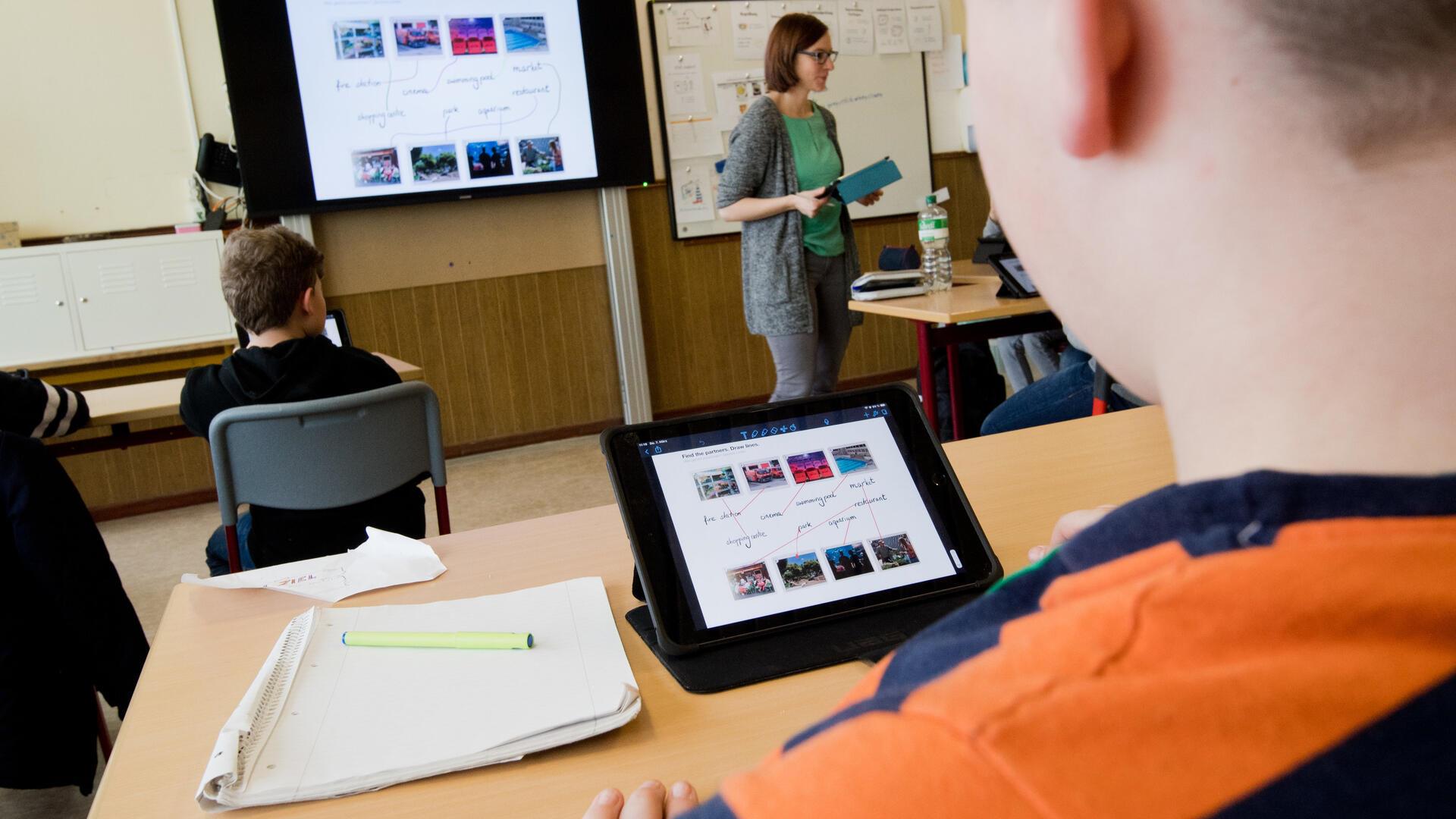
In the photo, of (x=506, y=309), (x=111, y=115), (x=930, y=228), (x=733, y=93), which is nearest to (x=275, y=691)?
(x=930, y=228)

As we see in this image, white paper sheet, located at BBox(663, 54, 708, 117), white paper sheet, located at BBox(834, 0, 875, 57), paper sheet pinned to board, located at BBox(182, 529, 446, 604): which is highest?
white paper sheet, located at BBox(834, 0, 875, 57)

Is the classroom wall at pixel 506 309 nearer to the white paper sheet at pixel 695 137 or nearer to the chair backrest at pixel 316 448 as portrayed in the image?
the white paper sheet at pixel 695 137

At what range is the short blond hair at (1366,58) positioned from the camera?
30cm

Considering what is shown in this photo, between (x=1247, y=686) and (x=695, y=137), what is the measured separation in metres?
4.71

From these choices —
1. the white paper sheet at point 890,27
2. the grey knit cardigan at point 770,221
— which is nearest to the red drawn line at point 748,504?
the grey knit cardigan at point 770,221

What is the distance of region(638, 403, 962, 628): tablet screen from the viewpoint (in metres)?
0.87

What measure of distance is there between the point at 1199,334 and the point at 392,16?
14.6 feet

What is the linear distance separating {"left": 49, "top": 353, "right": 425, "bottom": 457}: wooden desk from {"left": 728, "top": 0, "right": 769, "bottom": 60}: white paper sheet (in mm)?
2596

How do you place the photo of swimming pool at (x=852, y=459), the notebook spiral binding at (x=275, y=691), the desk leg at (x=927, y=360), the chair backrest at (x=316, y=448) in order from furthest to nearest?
the desk leg at (x=927, y=360) < the chair backrest at (x=316, y=448) < the photo of swimming pool at (x=852, y=459) < the notebook spiral binding at (x=275, y=691)

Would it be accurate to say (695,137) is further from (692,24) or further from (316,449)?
(316,449)

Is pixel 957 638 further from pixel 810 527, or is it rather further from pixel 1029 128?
pixel 810 527

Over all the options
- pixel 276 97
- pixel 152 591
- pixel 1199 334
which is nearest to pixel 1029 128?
pixel 1199 334

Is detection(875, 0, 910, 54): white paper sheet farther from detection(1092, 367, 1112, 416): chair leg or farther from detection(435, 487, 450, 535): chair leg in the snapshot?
detection(435, 487, 450, 535): chair leg

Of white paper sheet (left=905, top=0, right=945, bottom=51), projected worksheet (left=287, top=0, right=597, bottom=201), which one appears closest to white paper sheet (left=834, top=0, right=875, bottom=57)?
white paper sheet (left=905, top=0, right=945, bottom=51)
